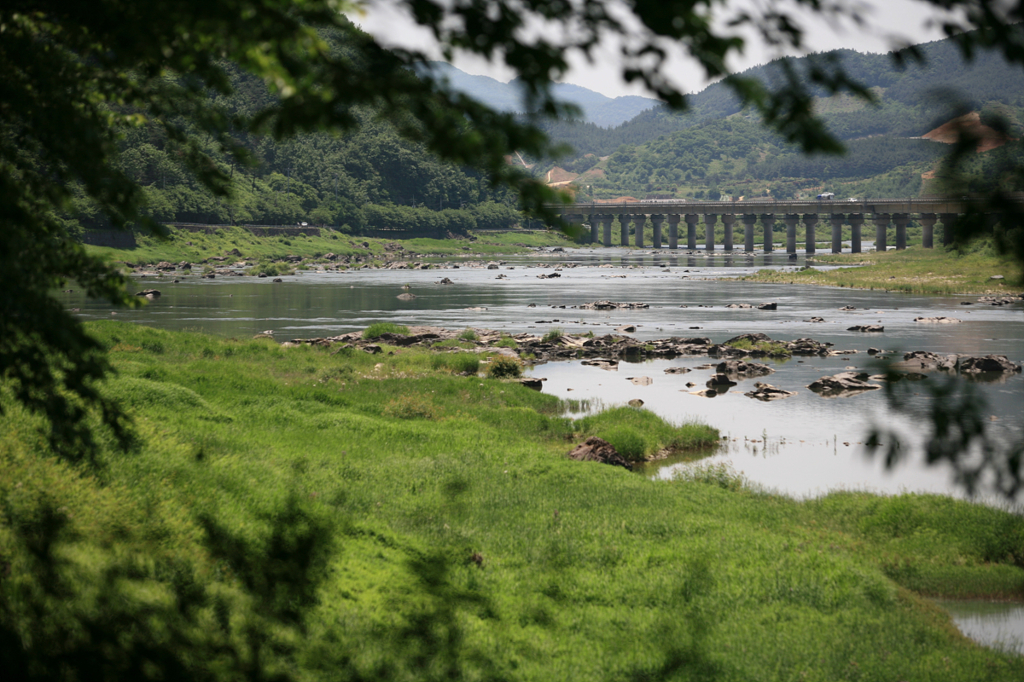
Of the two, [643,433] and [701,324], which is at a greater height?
[701,324]

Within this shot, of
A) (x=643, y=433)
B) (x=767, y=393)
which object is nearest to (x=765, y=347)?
(x=767, y=393)

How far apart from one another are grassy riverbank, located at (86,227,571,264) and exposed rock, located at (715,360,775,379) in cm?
6755

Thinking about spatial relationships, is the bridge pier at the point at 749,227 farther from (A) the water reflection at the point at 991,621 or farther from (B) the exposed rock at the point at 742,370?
(A) the water reflection at the point at 991,621

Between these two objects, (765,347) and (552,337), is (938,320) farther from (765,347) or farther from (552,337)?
(552,337)

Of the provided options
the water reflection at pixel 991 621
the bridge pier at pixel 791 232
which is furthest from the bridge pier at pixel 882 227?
the water reflection at pixel 991 621

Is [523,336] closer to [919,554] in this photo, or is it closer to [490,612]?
[919,554]

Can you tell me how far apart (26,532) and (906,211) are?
165450mm

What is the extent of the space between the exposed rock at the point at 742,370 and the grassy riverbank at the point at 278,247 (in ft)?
222

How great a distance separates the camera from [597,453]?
21.8 metres

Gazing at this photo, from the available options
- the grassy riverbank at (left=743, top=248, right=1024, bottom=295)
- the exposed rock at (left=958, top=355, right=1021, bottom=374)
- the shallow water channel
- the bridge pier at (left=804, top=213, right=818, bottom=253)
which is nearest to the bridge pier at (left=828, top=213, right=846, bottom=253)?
the bridge pier at (left=804, top=213, right=818, bottom=253)

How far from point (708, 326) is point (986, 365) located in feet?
64.2

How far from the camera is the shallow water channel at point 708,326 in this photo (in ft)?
79.7

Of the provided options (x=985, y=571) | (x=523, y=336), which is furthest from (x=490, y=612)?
(x=523, y=336)

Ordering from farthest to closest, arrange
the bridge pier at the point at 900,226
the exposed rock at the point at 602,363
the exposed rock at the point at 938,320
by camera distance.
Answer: the bridge pier at the point at 900,226 → the exposed rock at the point at 938,320 → the exposed rock at the point at 602,363
